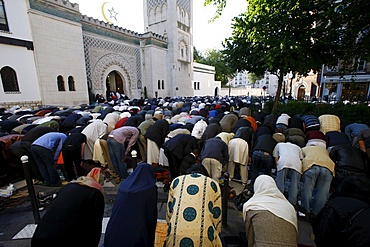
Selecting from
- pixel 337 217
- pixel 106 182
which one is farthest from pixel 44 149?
pixel 337 217

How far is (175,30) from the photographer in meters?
21.7

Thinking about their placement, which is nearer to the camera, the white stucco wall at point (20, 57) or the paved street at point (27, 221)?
the paved street at point (27, 221)

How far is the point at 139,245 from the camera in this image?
151 centimetres

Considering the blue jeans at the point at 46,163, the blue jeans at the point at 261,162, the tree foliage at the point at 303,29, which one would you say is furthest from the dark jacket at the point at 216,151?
the blue jeans at the point at 46,163

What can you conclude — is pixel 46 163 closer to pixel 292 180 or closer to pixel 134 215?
pixel 134 215

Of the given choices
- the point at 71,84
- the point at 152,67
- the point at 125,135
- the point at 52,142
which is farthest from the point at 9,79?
the point at 152,67

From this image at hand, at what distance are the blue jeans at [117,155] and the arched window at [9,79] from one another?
430 inches

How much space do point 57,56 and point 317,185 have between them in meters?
15.9

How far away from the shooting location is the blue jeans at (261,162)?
12.1 feet

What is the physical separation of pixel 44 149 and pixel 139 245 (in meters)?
3.65

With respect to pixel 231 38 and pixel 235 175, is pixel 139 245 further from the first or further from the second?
pixel 231 38

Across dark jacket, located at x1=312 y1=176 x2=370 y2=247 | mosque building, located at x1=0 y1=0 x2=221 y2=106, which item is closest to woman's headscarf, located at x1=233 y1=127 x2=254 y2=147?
dark jacket, located at x1=312 y1=176 x2=370 y2=247

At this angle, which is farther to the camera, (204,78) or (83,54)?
(204,78)

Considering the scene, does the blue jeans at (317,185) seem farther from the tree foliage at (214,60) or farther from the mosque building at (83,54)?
the tree foliage at (214,60)
